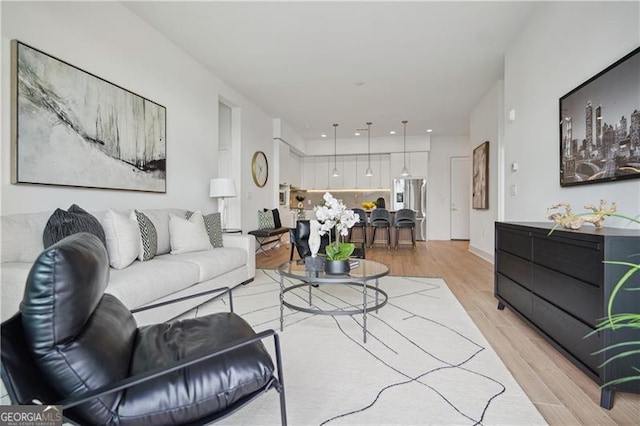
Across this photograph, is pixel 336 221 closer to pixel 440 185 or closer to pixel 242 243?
pixel 242 243

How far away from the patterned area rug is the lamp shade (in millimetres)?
1811

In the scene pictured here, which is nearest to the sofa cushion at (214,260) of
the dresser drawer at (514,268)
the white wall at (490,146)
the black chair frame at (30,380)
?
the black chair frame at (30,380)

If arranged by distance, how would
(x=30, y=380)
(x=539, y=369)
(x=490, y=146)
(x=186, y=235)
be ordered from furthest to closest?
(x=490, y=146) → (x=186, y=235) → (x=539, y=369) → (x=30, y=380)

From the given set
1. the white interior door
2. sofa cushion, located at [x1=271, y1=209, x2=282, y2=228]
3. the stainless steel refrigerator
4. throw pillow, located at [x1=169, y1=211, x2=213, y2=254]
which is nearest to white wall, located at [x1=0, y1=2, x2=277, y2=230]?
throw pillow, located at [x1=169, y1=211, x2=213, y2=254]

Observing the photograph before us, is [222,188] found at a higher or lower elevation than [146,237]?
higher

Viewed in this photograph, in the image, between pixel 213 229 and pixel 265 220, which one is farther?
pixel 265 220

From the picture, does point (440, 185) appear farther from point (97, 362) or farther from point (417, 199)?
point (97, 362)

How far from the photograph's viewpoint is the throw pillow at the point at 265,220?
20.4 ft

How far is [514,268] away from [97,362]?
9.26 feet

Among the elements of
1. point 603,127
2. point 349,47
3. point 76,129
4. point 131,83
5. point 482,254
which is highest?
point 349,47

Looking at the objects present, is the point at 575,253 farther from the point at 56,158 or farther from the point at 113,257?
the point at 56,158

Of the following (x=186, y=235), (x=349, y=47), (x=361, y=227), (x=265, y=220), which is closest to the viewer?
(x=186, y=235)

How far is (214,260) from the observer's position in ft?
9.78

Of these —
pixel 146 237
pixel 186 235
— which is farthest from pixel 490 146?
pixel 146 237
